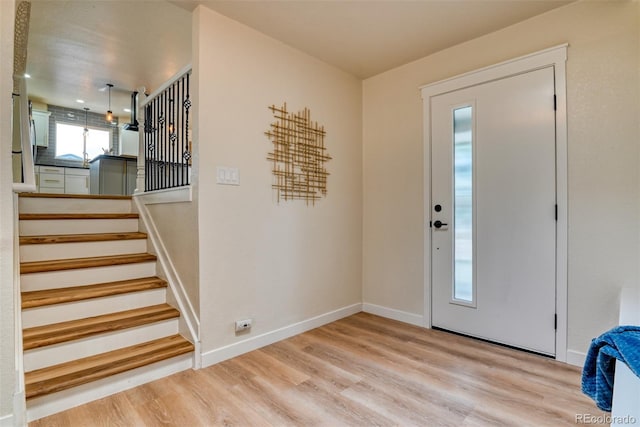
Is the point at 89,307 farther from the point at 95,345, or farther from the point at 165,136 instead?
the point at 165,136

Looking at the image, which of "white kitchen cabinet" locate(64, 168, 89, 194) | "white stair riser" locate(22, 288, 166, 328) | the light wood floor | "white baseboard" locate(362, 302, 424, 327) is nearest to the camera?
the light wood floor

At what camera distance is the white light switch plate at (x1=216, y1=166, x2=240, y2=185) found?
2312mm

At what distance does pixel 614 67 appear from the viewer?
206cm

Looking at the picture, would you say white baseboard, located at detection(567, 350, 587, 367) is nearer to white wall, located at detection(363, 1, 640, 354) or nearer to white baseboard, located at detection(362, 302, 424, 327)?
white wall, located at detection(363, 1, 640, 354)

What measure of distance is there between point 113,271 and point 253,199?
119 centimetres

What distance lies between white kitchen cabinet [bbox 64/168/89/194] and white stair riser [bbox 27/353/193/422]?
17.3ft

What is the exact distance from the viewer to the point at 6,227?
1342 mm

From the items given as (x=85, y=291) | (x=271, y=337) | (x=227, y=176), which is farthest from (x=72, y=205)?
(x=271, y=337)

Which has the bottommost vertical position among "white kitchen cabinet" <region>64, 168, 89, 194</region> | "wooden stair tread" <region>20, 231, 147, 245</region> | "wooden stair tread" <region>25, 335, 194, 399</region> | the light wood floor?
the light wood floor

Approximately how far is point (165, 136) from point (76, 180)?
416 cm

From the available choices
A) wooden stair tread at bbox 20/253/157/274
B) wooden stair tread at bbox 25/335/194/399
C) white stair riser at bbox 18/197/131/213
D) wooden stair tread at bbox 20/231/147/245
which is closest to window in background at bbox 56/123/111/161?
A: white stair riser at bbox 18/197/131/213

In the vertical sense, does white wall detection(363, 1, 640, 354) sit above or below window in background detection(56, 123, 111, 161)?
below

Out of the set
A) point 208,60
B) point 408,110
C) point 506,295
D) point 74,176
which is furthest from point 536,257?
point 74,176

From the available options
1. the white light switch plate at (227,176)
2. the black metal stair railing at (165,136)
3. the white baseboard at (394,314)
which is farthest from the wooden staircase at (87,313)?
the white baseboard at (394,314)
